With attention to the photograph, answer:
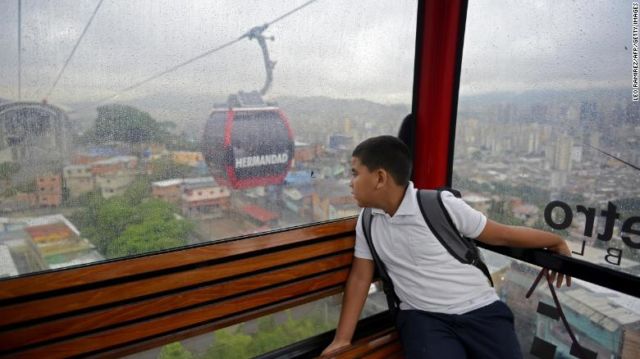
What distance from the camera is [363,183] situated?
1.94 m

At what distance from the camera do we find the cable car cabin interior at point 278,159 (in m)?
1.55

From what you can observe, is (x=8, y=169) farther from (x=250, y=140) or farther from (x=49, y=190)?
(x=250, y=140)

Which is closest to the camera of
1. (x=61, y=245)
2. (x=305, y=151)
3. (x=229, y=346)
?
(x=61, y=245)

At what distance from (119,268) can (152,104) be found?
27.6 inches

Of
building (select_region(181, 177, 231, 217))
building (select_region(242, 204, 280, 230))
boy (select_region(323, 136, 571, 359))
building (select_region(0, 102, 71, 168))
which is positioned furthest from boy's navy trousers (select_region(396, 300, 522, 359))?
building (select_region(0, 102, 71, 168))

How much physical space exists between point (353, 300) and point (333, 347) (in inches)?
9.9

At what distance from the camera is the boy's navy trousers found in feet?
5.93

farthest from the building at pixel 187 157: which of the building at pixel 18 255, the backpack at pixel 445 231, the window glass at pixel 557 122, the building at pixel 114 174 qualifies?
the window glass at pixel 557 122

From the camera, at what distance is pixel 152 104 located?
5.74 ft

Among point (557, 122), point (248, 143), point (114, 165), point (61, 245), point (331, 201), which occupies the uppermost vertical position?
point (557, 122)

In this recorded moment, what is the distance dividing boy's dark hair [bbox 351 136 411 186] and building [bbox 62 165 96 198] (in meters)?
1.18

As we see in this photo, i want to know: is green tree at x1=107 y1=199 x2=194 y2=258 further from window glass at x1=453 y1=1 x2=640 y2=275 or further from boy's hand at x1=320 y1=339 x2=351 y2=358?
window glass at x1=453 y1=1 x2=640 y2=275

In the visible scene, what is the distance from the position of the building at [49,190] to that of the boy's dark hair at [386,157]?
128 centimetres

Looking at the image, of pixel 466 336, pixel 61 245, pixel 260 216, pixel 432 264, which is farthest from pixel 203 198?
pixel 466 336
